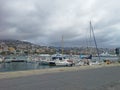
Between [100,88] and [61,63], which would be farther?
[61,63]

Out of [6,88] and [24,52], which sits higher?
[24,52]

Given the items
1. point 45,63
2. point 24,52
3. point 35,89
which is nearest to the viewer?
point 35,89

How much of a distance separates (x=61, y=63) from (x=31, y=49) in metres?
79.7

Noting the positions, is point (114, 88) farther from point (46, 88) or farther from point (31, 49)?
point (31, 49)

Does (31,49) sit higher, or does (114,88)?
(31,49)

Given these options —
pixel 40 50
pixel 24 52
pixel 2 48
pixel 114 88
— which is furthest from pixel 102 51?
pixel 114 88

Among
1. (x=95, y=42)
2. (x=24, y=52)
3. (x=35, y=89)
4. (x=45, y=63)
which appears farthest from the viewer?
(x=24, y=52)

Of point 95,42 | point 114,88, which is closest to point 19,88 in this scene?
point 114,88

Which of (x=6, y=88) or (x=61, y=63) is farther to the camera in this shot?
(x=61, y=63)

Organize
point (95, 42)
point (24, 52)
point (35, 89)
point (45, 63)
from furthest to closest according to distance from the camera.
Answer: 1. point (24, 52)
2. point (45, 63)
3. point (95, 42)
4. point (35, 89)

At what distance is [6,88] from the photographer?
1166 cm

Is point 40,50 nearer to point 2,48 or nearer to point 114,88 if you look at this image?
point 2,48

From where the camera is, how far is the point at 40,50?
136 metres

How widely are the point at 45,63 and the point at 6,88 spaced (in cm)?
5566
